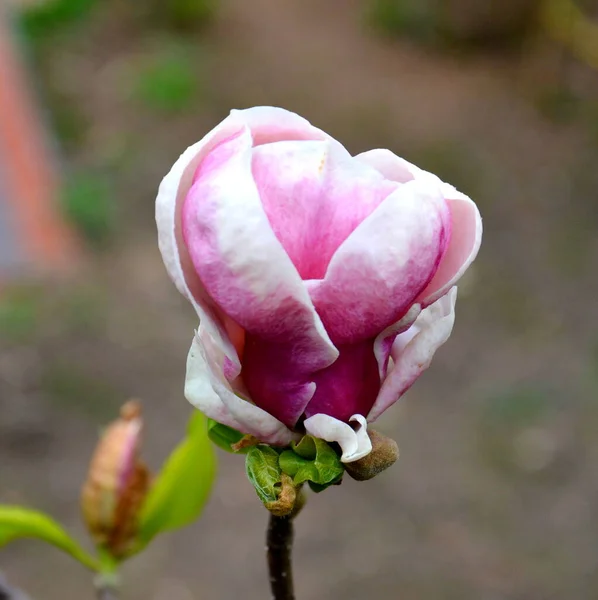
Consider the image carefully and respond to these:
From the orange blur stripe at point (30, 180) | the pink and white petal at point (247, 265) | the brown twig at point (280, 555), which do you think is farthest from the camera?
the orange blur stripe at point (30, 180)

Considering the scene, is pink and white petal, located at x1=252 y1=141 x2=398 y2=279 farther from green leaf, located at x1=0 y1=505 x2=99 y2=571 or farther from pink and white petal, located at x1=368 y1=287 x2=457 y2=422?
green leaf, located at x1=0 y1=505 x2=99 y2=571

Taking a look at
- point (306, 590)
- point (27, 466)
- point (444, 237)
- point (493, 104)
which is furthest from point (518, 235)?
point (444, 237)

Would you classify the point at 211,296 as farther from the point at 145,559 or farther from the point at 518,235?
the point at 518,235

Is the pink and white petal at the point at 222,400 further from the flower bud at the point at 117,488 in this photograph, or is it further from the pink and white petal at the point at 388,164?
the flower bud at the point at 117,488

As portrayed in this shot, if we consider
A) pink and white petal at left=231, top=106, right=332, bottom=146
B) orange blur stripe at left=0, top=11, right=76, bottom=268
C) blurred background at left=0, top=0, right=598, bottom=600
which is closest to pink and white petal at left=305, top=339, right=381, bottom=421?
pink and white petal at left=231, top=106, right=332, bottom=146

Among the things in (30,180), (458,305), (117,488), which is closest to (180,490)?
(117,488)

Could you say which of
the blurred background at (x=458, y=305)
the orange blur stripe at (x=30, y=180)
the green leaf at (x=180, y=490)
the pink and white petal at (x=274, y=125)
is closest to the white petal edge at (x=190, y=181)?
the pink and white petal at (x=274, y=125)
